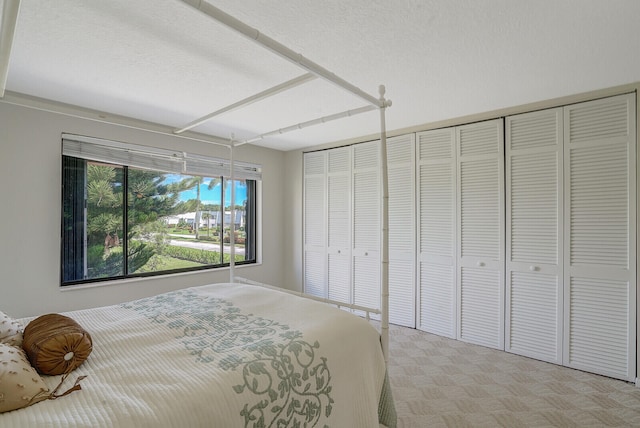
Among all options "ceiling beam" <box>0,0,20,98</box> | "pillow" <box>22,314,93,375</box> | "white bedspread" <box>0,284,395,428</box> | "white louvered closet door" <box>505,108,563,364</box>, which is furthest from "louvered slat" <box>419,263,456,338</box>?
"ceiling beam" <box>0,0,20,98</box>

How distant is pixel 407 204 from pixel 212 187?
2.46 m

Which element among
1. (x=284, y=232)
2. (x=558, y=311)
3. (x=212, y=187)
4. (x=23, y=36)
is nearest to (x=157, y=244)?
(x=212, y=187)

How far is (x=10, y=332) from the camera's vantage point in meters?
1.28

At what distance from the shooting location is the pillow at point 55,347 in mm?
1152

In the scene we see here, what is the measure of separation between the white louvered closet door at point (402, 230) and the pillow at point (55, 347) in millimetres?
2972

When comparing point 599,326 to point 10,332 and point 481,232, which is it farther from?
point 10,332

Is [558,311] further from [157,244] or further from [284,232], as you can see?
[157,244]

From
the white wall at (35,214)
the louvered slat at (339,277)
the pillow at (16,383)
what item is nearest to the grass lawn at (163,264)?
the white wall at (35,214)

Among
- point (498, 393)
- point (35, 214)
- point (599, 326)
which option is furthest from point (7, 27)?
point (599, 326)

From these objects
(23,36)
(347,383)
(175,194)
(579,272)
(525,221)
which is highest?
(23,36)

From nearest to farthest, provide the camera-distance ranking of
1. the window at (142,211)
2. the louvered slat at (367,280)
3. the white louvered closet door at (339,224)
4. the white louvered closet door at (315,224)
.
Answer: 1. the window at (142,211)
2. the louvered slat at (367,280)
3. the white louvered closet door at (339,224)
4. the white louvered closet door at (315,224)

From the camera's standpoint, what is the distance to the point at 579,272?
2521 millimetres

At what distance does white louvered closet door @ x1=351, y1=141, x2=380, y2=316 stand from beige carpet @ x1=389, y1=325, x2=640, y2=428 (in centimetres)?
102

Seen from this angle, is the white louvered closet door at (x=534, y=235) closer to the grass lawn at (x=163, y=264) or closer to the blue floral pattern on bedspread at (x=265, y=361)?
the blue floral pattern on bedspread at (x=265, y=361)
